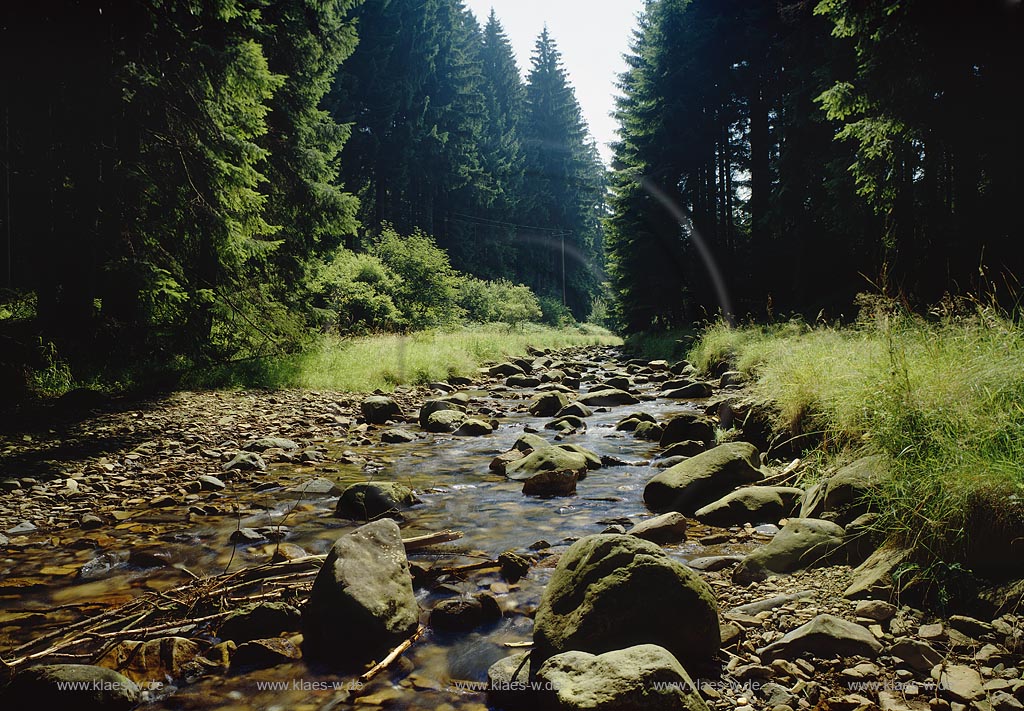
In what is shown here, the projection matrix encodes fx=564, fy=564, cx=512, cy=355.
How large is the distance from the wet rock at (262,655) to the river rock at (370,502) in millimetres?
1965

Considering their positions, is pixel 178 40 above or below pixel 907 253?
above

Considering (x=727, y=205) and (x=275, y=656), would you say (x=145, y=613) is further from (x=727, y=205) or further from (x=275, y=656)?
(x=727, y=205)

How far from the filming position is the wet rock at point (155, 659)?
2.46 meters

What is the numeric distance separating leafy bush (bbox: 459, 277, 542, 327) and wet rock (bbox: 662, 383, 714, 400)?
18374mm

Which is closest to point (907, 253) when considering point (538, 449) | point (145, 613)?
point (538, 449)

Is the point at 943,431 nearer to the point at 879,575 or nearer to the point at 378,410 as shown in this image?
the point at 879,575

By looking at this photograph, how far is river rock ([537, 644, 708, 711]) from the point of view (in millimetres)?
1969

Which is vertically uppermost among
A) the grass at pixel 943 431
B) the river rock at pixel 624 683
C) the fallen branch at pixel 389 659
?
the grass at pixel 943 431

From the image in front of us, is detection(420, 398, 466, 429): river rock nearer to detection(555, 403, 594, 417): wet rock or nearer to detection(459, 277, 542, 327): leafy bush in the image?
detection(555, 403, 594, 417): wet rock

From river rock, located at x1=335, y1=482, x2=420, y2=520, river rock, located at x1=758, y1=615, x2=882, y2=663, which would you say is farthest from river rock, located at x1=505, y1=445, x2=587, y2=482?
river rock, located at x1=758, y1=615, x2=882, y2=663

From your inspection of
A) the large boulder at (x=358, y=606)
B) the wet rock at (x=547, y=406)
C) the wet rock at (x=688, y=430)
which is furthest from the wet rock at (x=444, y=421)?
the large boulder at (x=358, y=606)

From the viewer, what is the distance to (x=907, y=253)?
10.0 meters

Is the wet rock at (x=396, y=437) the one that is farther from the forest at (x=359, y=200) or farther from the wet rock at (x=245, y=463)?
the forest at (x=359, y=200)

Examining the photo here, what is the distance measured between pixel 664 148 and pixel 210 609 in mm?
22754
